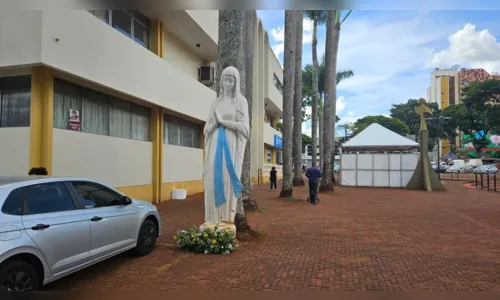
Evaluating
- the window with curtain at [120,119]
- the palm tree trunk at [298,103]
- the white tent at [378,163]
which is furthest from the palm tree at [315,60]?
the window with curtain at [120,119]

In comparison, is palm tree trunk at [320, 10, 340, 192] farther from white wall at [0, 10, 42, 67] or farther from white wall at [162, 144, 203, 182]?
white wall at [0, 10, 42, 67]

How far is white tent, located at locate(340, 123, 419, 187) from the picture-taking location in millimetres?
26092

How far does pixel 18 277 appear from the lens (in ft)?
13.1

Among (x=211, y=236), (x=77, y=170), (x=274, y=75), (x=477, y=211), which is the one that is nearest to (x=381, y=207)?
(x=477, y=211)

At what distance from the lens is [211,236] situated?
22.8 feet

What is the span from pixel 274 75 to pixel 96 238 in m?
34.2

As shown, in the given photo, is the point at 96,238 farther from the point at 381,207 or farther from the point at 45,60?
the point at 381,207

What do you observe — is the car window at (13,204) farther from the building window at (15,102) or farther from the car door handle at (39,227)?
the building window at (15,102)

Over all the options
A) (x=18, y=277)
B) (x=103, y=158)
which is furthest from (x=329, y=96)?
(x=18, y=277)

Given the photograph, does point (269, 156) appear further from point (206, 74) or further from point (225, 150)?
point (225, 150)

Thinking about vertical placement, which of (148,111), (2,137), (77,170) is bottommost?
(77,170)

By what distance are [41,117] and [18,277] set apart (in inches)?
262

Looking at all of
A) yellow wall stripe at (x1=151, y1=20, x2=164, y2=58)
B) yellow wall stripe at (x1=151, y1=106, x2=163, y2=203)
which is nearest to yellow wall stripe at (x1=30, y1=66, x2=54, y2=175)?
yellow wall stripe at (x1=151, y1=106, x2=163, y2=203)

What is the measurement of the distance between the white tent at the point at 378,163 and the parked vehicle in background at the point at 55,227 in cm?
2279
